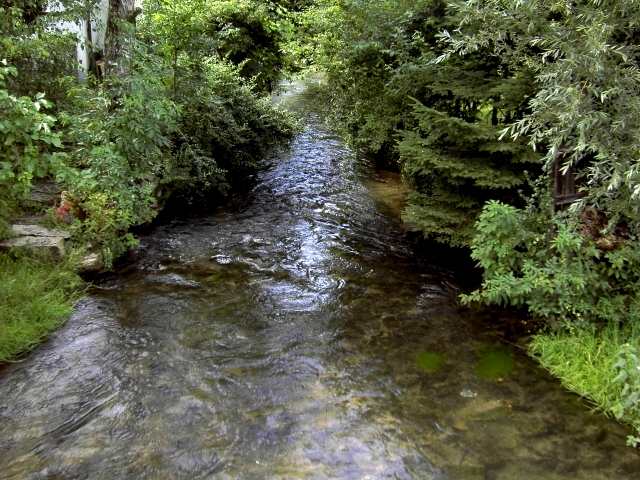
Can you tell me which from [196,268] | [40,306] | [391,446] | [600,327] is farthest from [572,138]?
[40,306]

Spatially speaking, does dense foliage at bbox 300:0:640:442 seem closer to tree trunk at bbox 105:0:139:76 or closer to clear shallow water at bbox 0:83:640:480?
clear shallow water at bbox 0:83:640:480

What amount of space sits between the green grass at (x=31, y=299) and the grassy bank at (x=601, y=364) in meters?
4.73

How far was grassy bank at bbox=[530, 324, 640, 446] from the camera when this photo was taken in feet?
12.6

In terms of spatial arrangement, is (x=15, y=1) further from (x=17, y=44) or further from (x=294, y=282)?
(x=294, y=282)

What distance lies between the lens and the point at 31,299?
16.8 feet

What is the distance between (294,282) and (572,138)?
3.48 metres

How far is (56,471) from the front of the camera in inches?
132

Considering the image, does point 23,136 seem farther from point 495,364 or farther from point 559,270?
point 559,270

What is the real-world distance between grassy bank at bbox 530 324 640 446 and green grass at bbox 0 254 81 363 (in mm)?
4734

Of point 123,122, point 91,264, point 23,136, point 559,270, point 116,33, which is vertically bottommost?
point 91,264

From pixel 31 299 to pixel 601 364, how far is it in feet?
17.8

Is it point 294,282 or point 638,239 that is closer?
point 638,239

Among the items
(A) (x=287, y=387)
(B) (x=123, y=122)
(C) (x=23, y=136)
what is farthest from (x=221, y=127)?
(A) (x=287, y=387)

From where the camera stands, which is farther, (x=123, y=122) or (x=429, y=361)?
(x=123, y=122)
